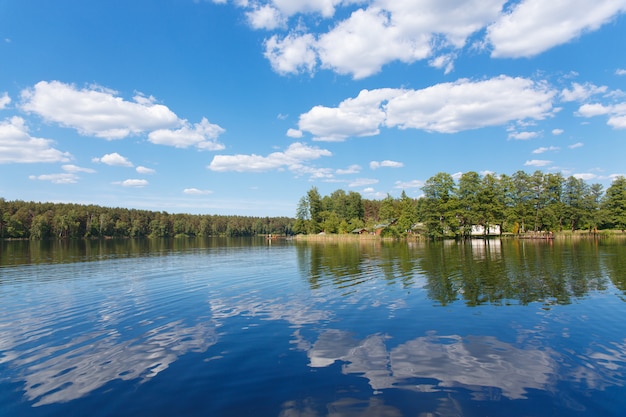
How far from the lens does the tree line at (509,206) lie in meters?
90.4

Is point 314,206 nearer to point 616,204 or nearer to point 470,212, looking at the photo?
point 470,212

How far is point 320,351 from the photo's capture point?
12.2 metres

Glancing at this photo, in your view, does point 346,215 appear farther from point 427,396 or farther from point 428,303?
point 427,396

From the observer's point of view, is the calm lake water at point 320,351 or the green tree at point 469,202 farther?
the green tree at point 469,202

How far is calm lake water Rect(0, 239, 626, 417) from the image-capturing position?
8.69 metres

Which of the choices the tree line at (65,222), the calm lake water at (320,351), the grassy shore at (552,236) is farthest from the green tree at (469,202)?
the tree line at (65,222)

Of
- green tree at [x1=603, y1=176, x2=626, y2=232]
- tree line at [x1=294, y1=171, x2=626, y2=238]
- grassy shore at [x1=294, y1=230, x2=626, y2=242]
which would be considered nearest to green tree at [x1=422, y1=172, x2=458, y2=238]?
tree line at [x1=294, y1=171, x2=626, y2=238]

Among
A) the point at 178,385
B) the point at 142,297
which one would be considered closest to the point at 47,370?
the point at 178,385

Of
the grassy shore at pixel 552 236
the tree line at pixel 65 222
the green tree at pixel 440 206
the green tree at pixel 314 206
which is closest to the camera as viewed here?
the green tree at pixel 440 206

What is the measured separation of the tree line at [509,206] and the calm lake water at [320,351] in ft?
224

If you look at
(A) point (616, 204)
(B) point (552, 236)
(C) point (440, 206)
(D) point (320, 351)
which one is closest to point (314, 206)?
(C) point (440, 206)

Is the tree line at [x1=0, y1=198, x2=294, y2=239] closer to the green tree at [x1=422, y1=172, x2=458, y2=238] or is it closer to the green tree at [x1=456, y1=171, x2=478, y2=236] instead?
the green tree at [x1=422, y1=172, x2=458, y2=238]

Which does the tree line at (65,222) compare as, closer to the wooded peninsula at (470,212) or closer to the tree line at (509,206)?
the wooded peninsula at (470,212)

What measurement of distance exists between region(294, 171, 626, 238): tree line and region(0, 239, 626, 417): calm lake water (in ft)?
224
